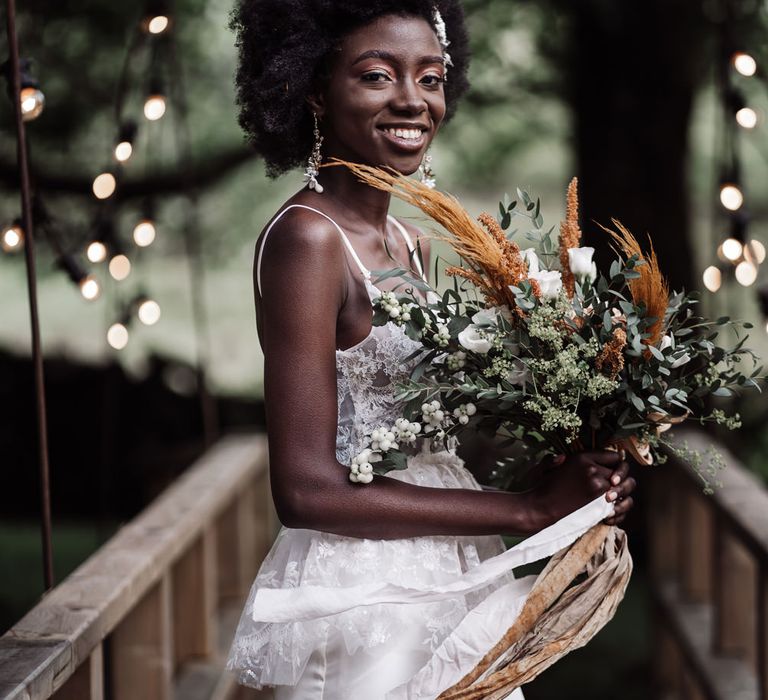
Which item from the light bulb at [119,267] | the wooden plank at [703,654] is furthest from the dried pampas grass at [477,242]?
the wooden plank at [703,654]

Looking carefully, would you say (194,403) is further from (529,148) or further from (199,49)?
(529,148)

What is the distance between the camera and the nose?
1.92 meters

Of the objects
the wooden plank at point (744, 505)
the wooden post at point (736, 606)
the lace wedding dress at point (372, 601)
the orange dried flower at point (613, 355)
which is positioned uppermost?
the orange dried flower at point (613, 355)

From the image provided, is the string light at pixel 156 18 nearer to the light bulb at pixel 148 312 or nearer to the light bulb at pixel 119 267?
the light bulb at pixel 119 267

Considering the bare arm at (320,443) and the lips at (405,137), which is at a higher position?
the lips at (405,137)

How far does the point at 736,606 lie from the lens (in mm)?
3807

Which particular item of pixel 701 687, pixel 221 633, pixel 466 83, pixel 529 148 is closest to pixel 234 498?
pixel 221 633

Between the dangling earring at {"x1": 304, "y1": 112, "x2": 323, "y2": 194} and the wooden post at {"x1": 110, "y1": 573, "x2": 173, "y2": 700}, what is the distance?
53.5 inches

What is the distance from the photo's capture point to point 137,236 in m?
3.53

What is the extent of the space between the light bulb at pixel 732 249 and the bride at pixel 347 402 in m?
1.67

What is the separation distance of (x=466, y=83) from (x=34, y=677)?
1.47 m

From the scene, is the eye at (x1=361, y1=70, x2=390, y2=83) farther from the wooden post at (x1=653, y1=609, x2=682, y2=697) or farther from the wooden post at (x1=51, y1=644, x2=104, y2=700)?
the wooden post at (x1=653, y1=609, x2=682, y2=697)

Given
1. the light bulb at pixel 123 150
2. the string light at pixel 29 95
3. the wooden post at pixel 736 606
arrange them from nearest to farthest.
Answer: the string light at pixel 29 95 → the light bulb at pixel 123 150 → the wooden post at pixel 736 606

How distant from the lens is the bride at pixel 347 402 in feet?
5.82
